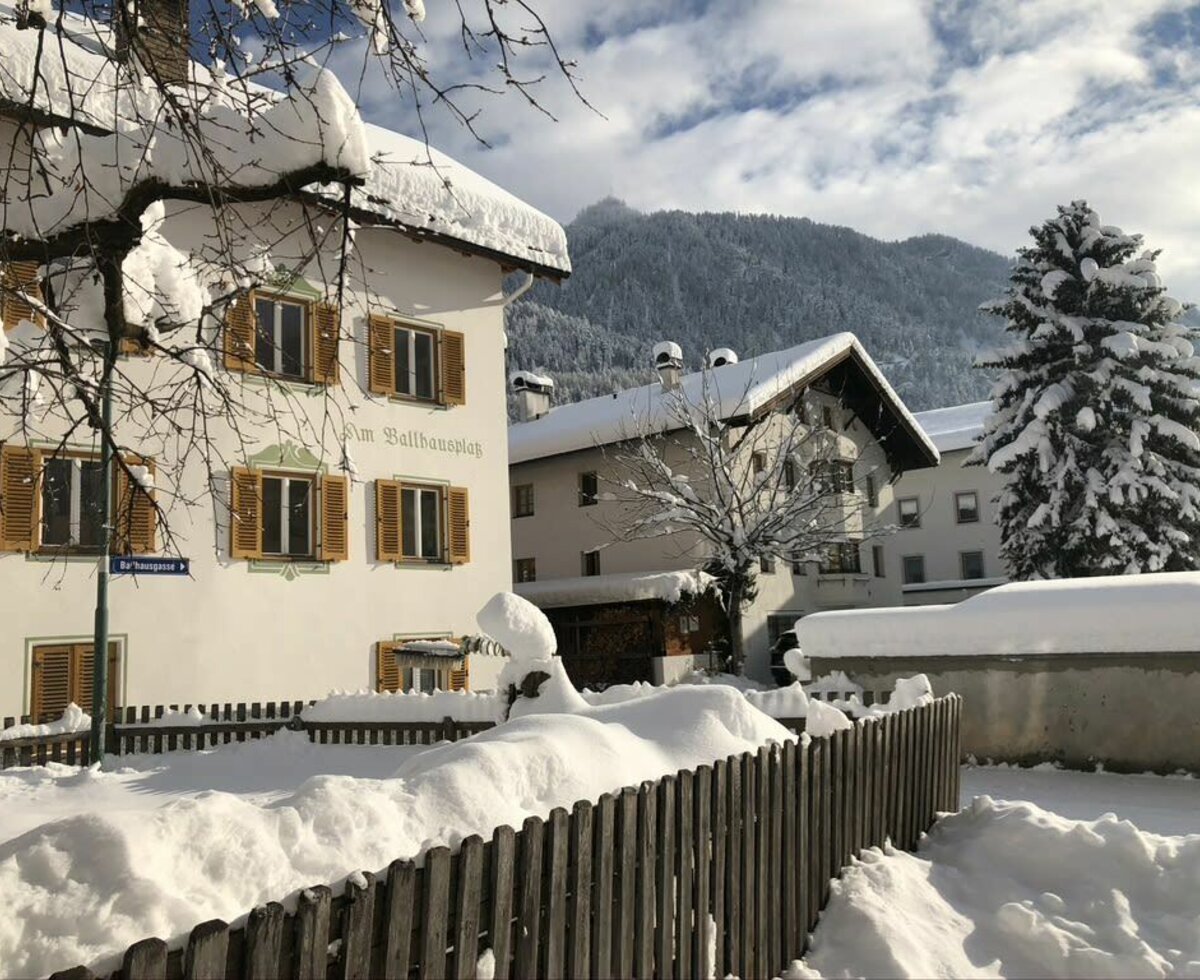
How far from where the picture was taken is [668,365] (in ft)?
107

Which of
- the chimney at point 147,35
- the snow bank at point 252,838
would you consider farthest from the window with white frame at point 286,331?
the snow bank at point 252,838

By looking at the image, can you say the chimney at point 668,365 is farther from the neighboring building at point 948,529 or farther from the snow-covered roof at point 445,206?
the neighboring building at point 948,529

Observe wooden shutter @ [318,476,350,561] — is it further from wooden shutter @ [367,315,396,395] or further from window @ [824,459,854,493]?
window @ [824,459,854,493]

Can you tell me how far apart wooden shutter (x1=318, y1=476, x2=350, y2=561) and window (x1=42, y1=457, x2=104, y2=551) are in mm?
3992

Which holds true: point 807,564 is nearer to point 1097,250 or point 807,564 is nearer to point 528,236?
point 1097,250

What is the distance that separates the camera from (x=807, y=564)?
3250 cm

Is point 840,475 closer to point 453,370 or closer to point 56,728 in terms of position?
point 453,370

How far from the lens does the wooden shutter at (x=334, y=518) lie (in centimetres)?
1866

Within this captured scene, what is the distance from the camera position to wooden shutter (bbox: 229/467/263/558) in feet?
56.9

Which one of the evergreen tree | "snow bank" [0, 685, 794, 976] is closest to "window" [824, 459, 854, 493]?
the evergreen tree

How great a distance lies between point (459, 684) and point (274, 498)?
5212 millimetres

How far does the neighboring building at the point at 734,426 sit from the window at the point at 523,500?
0.15 feet

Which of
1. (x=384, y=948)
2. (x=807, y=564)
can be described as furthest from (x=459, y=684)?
(x=384, y=948)

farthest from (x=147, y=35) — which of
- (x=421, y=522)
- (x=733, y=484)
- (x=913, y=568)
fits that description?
(x=913, y=568)
